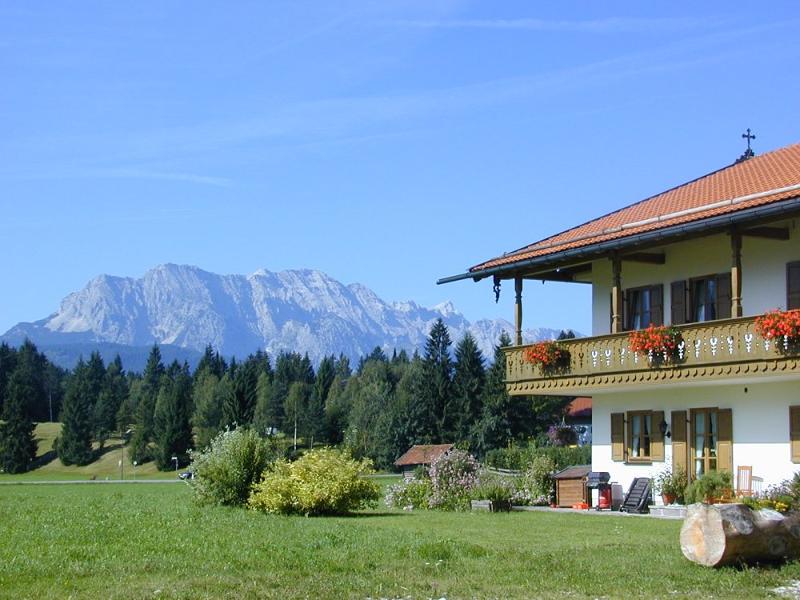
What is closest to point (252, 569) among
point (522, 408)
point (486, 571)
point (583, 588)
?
point (486, 571)

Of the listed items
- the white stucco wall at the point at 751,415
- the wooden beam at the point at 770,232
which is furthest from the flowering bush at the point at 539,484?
the wooden beam at the point at 770,232

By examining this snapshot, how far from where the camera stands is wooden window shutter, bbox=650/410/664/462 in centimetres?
2981

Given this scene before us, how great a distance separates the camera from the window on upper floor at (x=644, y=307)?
30516 mm

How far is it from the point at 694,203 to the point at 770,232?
3336 millimetres

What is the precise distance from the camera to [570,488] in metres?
31.2

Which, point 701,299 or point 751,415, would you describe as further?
point 701,299

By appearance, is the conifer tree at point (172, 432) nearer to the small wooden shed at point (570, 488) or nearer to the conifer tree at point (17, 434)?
the conifer tree at point (17, 434)

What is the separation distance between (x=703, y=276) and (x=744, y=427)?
4.02 metres

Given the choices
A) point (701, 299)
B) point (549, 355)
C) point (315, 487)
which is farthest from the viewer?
point (549, 355)

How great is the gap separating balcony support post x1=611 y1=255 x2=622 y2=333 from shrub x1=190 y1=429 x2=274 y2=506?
9.72 metres

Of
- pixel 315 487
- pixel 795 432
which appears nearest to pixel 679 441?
pixel 795 432

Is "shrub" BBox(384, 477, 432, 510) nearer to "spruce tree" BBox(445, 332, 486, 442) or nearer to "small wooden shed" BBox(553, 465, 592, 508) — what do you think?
"small wooden shed" BBox(553, 465, 592, 508)

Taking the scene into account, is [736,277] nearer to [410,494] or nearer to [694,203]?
[694,203]

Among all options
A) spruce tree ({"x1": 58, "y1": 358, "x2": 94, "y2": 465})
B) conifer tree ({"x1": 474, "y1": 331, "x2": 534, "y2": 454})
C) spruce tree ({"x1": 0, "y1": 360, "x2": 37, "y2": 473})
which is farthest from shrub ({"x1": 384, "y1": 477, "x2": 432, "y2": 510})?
spruce tree ({"x1": 58, "y1": 358, "x2": 94, "y2": 465})
